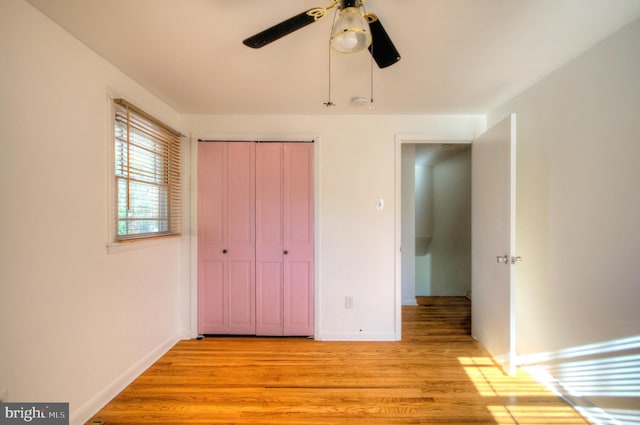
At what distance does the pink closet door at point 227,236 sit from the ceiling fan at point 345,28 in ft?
5.39

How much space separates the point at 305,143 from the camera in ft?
8.65

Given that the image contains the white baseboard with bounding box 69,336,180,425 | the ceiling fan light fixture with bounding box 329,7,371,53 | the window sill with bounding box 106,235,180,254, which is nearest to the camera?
the ceiling fan light fixture with bounding box 329,7,371,53

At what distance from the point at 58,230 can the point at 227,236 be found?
1.35m

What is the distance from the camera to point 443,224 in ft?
13.9

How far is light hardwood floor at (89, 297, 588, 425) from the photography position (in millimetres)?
1610

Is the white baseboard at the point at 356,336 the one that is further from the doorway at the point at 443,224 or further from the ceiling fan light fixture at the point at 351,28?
the ceiling fan light fixture at the point at 351,28

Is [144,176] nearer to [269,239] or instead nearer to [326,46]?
[269,239]

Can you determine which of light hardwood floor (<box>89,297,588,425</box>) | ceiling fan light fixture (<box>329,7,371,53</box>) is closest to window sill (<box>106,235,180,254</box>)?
light hardwood floor (<box>89,297,588,425</box>)

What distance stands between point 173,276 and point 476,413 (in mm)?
2753

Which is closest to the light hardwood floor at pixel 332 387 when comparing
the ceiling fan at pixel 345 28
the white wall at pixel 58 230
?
the white wall at pixel 58 230

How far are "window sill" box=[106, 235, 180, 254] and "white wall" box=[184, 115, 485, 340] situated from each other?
119 centimetres

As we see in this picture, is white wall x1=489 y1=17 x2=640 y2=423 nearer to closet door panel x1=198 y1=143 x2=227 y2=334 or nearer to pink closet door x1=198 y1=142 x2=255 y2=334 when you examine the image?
pink closet door x1=198 y1=142 x2=255 y2=334

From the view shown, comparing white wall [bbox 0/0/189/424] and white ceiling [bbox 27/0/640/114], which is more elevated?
white ceiling [bbox 27/0/640/114]

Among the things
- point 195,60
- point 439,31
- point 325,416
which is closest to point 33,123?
point 195,60
